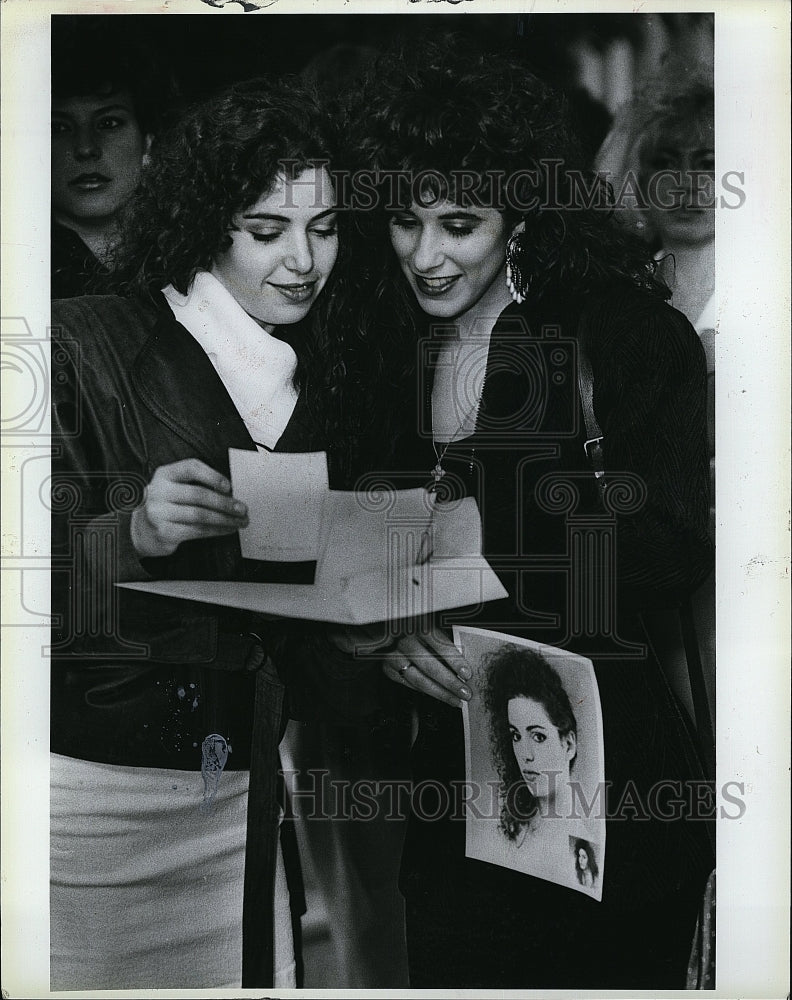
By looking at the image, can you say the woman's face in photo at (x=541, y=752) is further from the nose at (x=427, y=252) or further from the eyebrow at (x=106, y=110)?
the eyebrow at (x=106, y=110)

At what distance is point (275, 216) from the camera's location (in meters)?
1.49

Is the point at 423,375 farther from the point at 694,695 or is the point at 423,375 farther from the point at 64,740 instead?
the point at 64,740

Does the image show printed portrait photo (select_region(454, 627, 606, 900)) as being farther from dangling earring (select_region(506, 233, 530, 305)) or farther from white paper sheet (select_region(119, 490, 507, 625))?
dangling earring (select_region(506, 233, 530, 305))

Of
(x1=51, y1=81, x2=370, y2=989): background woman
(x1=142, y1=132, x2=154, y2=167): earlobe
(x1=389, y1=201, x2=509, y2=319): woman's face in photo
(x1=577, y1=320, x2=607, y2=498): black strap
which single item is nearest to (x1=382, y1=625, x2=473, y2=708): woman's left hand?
(x1=51, y1=81, x2=370, y2=989): background woman

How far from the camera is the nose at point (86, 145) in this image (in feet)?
4.94

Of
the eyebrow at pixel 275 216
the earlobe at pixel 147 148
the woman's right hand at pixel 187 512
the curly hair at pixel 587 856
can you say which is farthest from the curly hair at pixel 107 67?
the curly hair at pixel 587 856

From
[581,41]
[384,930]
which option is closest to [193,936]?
[384,930]

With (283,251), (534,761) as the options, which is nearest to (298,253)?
(283,251)

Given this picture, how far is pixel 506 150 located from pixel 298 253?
14.5 inches

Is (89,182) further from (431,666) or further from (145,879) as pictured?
(145,879)

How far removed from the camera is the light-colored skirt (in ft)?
4.95

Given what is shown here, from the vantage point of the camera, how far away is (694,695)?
1.52m

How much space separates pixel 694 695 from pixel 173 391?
971 millimetres

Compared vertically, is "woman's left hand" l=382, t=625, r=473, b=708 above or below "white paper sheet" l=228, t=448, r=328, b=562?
below
